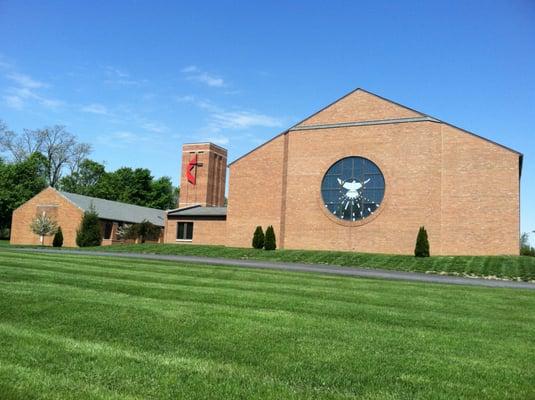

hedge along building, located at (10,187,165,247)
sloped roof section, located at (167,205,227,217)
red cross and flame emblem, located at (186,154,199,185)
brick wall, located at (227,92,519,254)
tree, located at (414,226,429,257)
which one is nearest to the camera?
tree, located at (414,226,429,257)

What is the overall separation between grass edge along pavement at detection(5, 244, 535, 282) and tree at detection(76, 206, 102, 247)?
11666 mm

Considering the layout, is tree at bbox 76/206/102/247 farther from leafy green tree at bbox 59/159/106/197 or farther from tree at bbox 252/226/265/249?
leafy green tree at bbox 59/159/106/197

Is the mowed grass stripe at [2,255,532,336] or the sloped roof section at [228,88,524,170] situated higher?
the sloped roof section at [228,88,524,170]

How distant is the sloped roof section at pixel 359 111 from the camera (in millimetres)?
35875

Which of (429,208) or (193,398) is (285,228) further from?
(193,398)

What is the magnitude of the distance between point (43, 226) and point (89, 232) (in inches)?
261

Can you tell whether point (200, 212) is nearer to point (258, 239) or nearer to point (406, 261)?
point (258, 239)

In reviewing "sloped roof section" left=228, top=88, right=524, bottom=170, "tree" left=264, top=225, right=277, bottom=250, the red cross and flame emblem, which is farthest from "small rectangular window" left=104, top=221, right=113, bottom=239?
"sloped roof section" left=228, top=88, right=524, bottom=170

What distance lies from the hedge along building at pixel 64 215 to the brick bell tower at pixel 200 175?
7049 millimetres

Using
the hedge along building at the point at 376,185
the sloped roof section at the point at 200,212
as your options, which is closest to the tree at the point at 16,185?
the sloped roof section at the point at 200,212

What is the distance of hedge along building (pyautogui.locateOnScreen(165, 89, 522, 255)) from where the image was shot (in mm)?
33062

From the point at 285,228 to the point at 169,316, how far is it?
30.5m

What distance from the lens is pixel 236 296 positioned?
11.6 m

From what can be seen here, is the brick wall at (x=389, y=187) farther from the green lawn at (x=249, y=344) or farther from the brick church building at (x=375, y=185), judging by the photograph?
the green lawn at (x=249, y=344)
